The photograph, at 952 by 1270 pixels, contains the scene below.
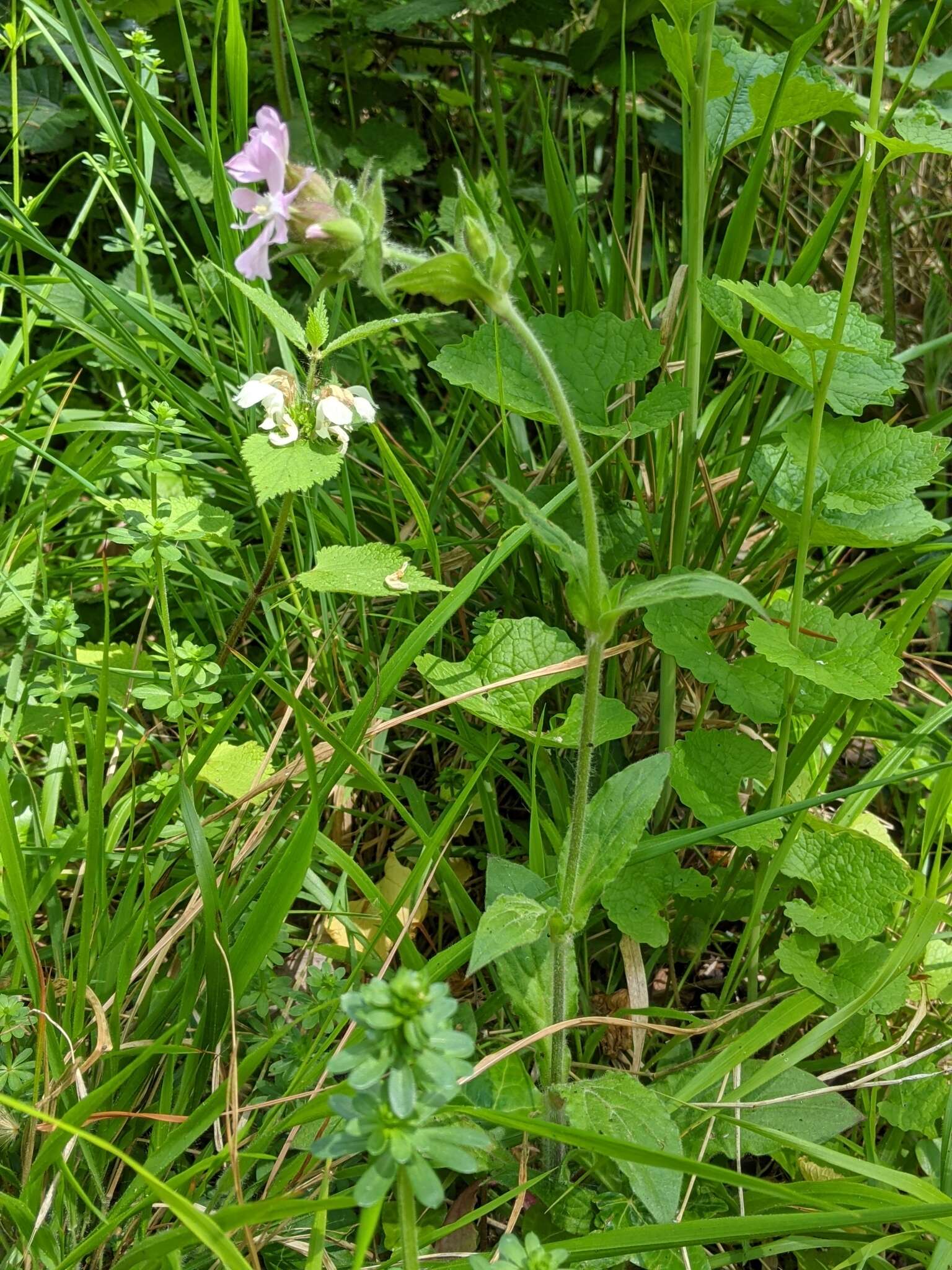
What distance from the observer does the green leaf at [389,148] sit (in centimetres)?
248

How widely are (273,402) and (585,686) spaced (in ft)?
2.37

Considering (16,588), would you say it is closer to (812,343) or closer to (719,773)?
(719,773)

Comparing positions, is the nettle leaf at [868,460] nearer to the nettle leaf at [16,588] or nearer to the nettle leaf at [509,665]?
the nettle leaf at [509,665]

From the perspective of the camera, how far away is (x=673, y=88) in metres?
2.55

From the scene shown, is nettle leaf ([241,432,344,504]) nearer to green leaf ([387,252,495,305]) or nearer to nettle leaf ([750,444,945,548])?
green leaf ([387,252,495,305])

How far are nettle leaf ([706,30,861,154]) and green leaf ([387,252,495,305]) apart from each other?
0.72 meters

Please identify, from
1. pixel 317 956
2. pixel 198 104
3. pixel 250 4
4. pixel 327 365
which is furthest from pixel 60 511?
pixel 250 4

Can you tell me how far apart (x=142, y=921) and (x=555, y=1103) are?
56 centimetres

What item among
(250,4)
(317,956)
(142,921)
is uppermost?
(250,4)

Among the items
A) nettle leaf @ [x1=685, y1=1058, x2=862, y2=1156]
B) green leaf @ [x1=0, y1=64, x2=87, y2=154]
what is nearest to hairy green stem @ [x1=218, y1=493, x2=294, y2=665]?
nettle leaf @ [x1=685, y1=1058, x2=862, y2=1156]

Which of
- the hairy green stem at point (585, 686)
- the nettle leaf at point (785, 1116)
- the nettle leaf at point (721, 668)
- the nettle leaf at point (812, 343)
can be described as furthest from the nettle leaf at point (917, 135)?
the nettle leaf at point (785, 1116)

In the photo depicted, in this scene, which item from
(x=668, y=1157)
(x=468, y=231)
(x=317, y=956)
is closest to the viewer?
(x=668, y=1157)

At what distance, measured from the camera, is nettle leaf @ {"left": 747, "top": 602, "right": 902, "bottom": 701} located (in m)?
1.32

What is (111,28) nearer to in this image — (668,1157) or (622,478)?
(622,478)
